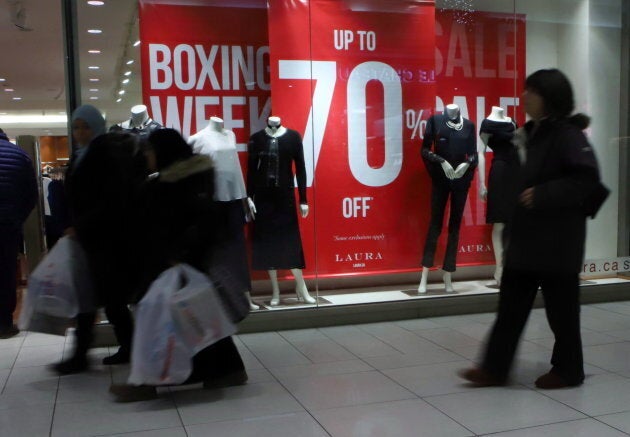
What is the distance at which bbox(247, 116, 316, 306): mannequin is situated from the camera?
15.8 ft

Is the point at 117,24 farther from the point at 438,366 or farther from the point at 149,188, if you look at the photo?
the point at 438,366

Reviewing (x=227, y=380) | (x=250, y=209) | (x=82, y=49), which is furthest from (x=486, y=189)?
(x=82, y=49)

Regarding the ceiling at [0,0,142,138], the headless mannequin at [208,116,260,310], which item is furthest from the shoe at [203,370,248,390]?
the ceiling at [0,0,142,138]

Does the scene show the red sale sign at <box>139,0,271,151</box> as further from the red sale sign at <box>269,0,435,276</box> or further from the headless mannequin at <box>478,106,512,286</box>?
the headless mannequin at <box>478,106,512,286</box>

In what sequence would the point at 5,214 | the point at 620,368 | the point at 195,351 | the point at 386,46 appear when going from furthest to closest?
the point at 386,46
the point at 5,214
the point at 620,368
the point at 195,351

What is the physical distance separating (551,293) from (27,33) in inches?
246

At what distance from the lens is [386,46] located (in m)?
5.42

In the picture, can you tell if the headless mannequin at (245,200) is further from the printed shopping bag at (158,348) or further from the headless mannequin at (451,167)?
the printed shopping bag at (158,348)

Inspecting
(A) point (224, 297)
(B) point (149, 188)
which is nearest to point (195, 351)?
(A) point (224, 297)

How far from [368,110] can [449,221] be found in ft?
3.82

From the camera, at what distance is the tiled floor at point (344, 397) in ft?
8.88

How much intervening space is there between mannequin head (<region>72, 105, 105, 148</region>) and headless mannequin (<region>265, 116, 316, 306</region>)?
153cm

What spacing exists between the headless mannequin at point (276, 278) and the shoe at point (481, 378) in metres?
1.91

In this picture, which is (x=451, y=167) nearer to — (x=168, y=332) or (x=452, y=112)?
(x=452, y=112)
